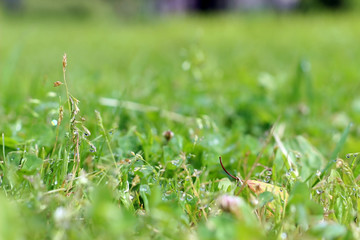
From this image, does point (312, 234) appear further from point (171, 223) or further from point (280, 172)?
point (280, 172)

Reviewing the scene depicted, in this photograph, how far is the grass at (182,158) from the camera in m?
0.84

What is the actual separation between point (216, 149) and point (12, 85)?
155 cm

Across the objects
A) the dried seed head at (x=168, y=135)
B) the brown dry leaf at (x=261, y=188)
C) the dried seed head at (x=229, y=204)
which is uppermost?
the dried seed head at (x=229, y=204)

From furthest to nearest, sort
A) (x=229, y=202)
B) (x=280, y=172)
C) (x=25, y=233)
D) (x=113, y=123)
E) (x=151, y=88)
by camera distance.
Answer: (x=151, y=88) < (x=113, y=123) < (x=280, y=172) < (x=229, y=202) < (x=25, y=233)

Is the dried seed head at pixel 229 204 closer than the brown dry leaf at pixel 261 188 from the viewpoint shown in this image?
Yes

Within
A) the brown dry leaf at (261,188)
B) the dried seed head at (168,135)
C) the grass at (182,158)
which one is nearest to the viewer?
the grass at (182,158)

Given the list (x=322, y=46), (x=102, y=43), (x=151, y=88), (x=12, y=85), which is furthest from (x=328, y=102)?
(x=102, y=43)

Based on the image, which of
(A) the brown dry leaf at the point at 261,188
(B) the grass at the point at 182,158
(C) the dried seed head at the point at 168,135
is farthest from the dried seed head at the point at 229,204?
(C) the dried seed head at the point at 168,135

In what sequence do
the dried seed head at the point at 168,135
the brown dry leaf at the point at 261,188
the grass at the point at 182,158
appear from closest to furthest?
the grass at the point at 182,158 → the brown dry leaf at the point at 261,188 → the dried seed head at the point at 168,135

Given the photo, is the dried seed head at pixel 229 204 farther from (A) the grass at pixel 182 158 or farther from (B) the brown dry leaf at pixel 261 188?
(B) the brown dry leaf at pixel 261 188

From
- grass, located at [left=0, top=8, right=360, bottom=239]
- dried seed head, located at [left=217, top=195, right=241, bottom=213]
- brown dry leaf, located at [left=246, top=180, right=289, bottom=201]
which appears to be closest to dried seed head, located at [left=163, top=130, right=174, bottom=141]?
grass, located at [left=0, top=8, right=360, bottom=239]

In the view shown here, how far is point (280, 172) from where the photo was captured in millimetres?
1354

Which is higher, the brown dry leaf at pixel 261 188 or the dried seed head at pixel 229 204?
the dried seed head at pixel 229 204

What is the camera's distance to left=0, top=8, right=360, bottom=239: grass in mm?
843
